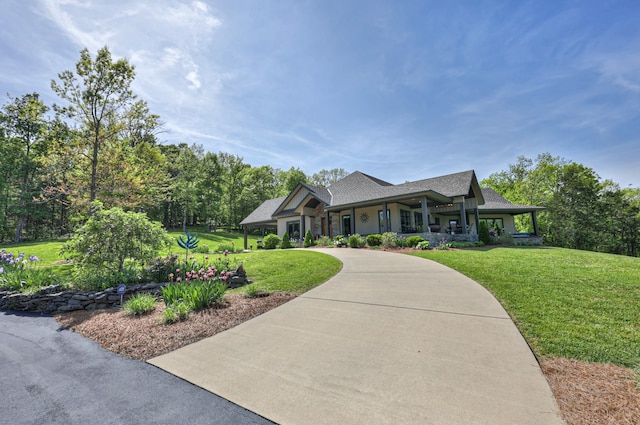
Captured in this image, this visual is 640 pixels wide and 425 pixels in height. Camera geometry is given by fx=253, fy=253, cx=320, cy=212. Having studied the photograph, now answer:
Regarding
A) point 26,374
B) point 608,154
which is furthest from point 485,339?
point 608,154

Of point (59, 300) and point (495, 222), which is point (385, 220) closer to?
point (495, 222)

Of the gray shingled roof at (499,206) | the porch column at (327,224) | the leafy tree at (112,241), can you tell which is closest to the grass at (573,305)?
the leafy tree at (112,241)

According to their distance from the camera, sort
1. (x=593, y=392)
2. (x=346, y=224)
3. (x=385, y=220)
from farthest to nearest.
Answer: (x=346, y=224), (x=385, y=220), (x=593, y=392)

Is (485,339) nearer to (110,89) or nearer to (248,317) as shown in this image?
(248,317)

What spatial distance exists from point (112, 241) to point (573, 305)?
1084 cm

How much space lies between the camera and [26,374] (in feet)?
10.4

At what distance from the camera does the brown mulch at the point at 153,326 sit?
3756 millimetres

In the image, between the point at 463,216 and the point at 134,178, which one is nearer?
the point at 134,178

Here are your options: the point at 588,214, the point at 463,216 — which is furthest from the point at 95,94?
the point at 588,214

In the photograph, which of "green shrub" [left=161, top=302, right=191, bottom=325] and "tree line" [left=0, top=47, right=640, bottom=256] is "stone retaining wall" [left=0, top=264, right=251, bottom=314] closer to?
"green shrub" [left=161, top=302, right=191, bottom=325]

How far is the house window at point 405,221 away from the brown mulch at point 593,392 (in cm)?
1612

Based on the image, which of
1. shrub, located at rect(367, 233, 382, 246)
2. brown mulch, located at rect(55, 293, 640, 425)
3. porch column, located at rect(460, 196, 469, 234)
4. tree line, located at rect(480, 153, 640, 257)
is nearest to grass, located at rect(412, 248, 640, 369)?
brown mulch, located at rect(55, 293, 640, 425)

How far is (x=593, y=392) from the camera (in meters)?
2.46

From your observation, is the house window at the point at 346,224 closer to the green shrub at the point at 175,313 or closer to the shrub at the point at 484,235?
the shrub at the point at 484,235
